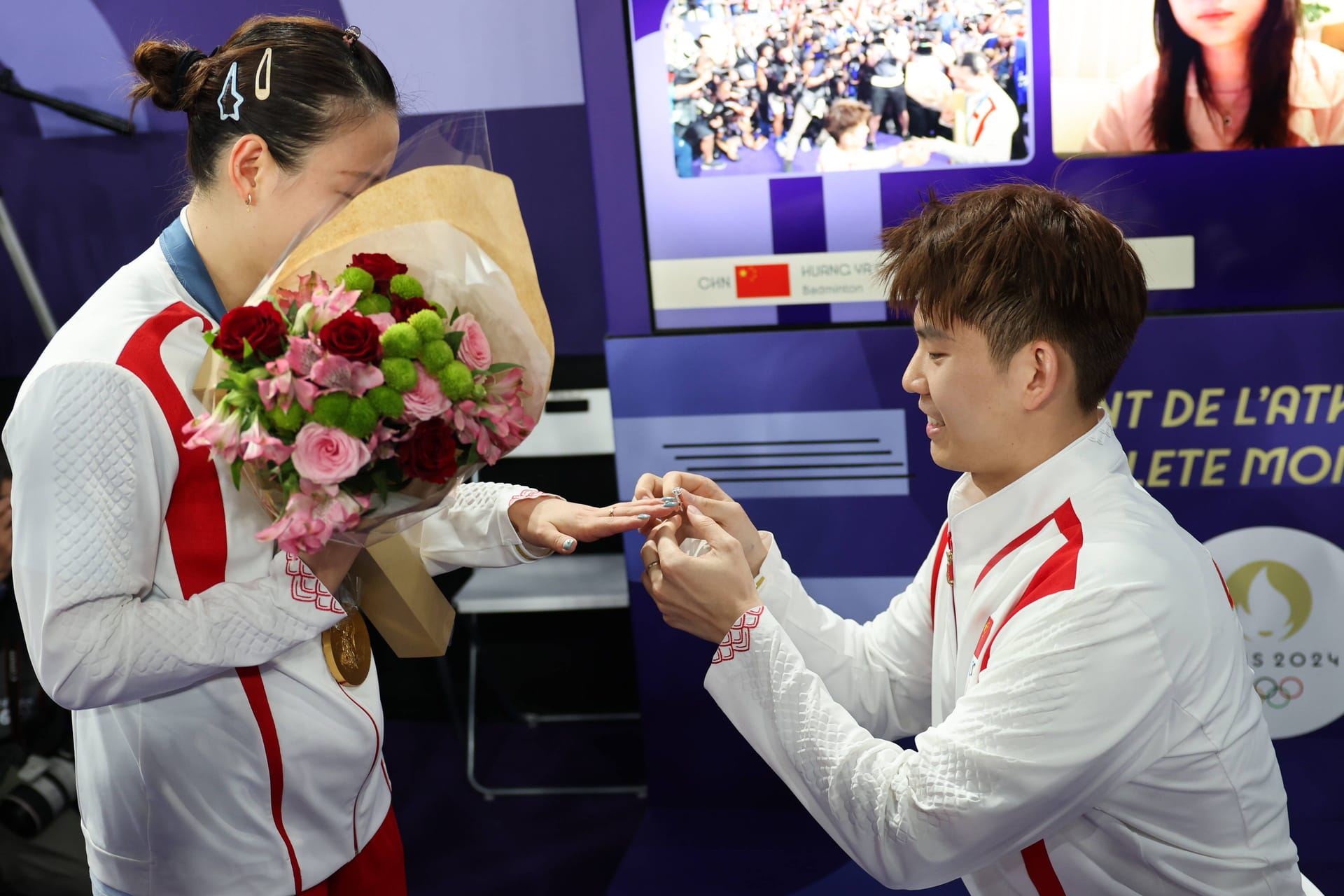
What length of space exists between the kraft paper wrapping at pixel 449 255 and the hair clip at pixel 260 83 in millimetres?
222

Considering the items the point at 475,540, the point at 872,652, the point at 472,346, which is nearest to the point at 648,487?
the point at 475,540

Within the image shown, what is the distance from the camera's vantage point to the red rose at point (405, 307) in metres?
1.39

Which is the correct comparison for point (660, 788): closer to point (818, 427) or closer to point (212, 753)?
point (818, 427)

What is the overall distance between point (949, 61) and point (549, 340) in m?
1.51

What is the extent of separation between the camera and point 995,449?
5.28 ft

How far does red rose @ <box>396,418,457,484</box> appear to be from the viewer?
1375 mm

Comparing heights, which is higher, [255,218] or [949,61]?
[949,61]

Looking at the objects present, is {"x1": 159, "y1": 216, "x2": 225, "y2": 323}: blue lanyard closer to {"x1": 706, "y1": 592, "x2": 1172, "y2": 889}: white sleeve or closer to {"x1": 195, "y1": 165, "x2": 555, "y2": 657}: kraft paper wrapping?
{"x1": 195, "y1": 165, "x2": 555, "y2": 657}: kraft paper wrapping

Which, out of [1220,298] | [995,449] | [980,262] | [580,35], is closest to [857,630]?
[995,449]

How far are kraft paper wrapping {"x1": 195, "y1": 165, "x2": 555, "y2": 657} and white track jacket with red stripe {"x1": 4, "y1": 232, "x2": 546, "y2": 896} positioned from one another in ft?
0.38

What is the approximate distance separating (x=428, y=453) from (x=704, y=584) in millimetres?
467

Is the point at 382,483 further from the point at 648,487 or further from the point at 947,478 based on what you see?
the point at 947,478

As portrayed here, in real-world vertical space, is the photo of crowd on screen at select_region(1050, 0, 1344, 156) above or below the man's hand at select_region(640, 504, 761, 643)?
above

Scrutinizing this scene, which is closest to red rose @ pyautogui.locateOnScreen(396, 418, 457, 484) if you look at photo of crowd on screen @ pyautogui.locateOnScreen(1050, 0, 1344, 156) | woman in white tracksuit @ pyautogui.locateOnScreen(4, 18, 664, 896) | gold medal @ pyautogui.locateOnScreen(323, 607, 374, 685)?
woman in white tracksuit @ pyautogui.locateOnScreen(4, 18, 664, 896)
